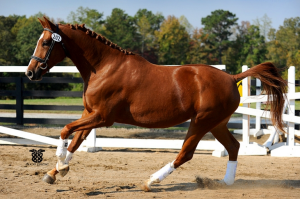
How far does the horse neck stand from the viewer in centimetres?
436

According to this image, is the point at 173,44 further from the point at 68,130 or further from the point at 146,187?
the point at 68,130

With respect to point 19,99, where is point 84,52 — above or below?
above

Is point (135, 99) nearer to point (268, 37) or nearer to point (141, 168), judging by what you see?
point (141, 168)

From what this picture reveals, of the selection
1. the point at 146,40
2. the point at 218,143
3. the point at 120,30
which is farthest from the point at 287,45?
the point at 218,143

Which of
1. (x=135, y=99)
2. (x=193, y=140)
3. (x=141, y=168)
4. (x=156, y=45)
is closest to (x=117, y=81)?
(x=135, y=99)

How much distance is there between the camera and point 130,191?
444cm

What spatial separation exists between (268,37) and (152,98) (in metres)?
55.8

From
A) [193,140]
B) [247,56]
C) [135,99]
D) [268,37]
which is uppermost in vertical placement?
[268,37]

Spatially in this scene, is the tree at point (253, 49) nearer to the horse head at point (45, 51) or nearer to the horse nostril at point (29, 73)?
the horse head at point (45, 51)

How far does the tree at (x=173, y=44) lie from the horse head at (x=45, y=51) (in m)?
42.2

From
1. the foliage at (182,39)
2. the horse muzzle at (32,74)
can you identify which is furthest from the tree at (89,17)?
the horse muzzle at (32,74)

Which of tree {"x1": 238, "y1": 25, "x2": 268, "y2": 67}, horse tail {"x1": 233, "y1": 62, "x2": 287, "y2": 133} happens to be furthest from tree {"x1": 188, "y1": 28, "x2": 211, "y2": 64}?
horse tail {"x1": 233, "y1": 62, "x2": 287, "y2": 133}

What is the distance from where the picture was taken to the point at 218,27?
54.5 metres

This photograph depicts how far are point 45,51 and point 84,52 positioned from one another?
0.49 m
